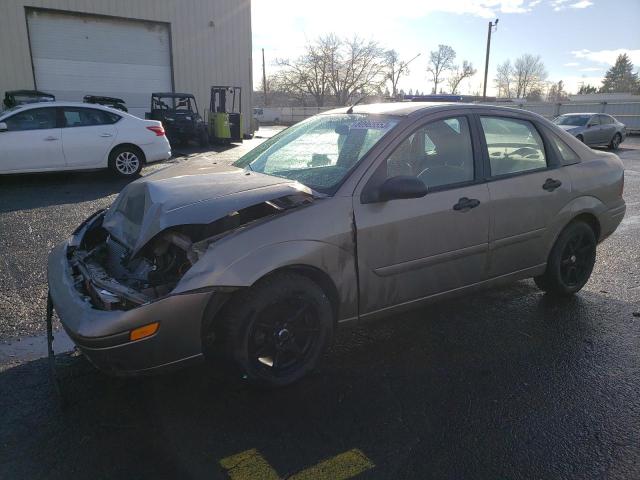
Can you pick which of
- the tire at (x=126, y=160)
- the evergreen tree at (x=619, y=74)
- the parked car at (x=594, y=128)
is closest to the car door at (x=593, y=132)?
the parked car at (x=594, y=128)

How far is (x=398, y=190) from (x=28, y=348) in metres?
2.69

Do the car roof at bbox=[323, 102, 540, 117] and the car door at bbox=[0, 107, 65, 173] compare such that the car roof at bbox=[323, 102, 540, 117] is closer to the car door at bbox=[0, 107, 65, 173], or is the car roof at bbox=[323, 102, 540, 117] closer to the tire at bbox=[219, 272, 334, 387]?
the tire at bbox=[219, 272, 334, 387]

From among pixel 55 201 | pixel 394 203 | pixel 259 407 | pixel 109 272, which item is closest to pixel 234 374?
pixel 259 407

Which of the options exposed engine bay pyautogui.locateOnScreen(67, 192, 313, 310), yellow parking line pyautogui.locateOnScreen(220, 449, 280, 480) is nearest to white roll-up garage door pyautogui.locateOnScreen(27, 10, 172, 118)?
exposed engine bay pyautogui.locateOnScreen(67, 192, 313, 310)

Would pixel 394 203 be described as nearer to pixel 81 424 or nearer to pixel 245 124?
pixel 81 424

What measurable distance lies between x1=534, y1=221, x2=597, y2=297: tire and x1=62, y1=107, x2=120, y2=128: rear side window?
346 inches

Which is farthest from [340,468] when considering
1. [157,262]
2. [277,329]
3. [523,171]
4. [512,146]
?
[512,146]

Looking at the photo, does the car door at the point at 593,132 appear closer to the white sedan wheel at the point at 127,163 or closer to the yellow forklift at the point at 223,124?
the yellow forklift at the point at 223,124

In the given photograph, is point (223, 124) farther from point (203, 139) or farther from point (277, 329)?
point (277, 329)

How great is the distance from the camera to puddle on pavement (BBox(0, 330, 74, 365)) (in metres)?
3.22

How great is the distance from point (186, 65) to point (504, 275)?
21.1m

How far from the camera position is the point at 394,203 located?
3.06 m

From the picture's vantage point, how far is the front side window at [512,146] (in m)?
3.67

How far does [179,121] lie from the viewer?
17609 millimetres
